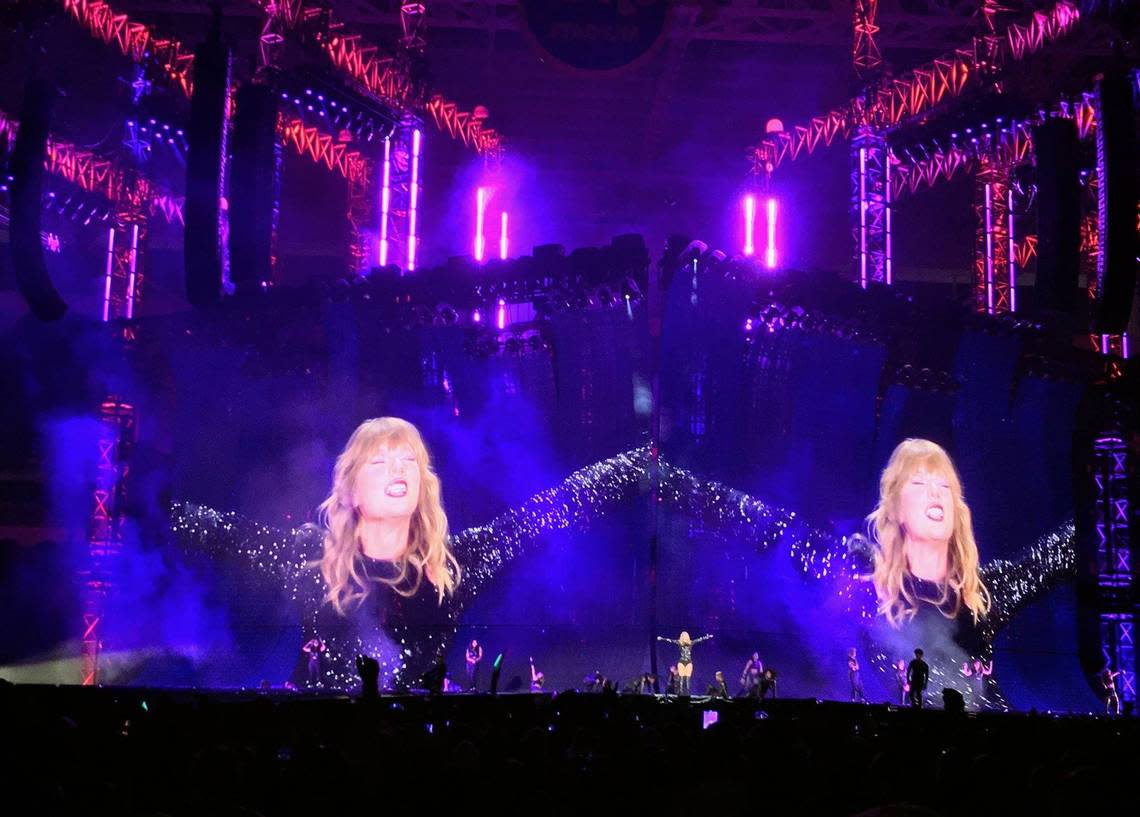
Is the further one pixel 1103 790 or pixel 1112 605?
pixel 1112 605

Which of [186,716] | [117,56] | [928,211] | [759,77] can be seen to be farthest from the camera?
[928,211]

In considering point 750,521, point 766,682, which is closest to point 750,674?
point 766,682

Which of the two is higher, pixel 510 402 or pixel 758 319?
pixel 758 319

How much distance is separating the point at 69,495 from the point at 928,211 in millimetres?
17255

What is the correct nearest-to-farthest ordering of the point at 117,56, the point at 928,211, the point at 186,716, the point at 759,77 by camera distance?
1. the point at 186,716
2. the point at 117,56
3. the point at 759,77
4. the point at 928,211

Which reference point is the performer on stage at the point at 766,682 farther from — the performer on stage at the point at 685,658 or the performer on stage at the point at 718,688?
the performer on stage at the point at 685,658

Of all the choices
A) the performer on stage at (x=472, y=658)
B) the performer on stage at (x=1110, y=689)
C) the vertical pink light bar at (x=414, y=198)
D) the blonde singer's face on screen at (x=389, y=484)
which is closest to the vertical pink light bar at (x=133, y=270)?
the vertical pink light bar at (x=414, y=198)

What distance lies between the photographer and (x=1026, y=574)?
16.0m

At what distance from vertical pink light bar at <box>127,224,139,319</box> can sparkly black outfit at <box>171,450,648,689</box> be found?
12.5 ft

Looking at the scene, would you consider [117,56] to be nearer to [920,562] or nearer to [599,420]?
[599,420]

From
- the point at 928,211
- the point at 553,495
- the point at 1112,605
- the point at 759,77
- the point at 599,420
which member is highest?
the point at 759,77

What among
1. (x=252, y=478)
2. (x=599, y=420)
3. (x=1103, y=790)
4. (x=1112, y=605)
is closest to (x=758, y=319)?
(x=599, y=420)

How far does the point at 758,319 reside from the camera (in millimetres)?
Answer: 15938

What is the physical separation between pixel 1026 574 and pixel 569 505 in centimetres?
705
